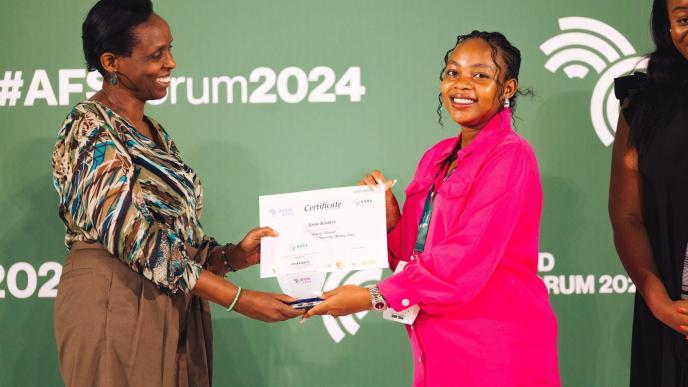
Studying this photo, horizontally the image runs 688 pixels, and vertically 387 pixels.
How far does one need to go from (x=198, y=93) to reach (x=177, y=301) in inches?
44.4

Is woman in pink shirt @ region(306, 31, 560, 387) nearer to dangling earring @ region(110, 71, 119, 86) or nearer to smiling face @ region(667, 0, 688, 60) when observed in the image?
smiling face @ region(667, 0, 688, 60)

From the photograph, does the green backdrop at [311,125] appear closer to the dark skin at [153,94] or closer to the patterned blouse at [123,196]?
the dark skin at [153,94]

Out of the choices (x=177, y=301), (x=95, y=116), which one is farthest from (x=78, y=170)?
(x=177, y=301)

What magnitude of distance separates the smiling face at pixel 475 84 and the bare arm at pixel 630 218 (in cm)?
34

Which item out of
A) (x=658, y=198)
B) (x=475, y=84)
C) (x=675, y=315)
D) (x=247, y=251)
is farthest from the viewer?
(x=247, y=251)

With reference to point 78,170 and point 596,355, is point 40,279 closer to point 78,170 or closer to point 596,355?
point 78,170

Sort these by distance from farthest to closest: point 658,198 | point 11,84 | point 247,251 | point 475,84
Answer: point 11,84, point 247,251, point 475,84, point 658,198

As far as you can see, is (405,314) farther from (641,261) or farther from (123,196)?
(123,196)

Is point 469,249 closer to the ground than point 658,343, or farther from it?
farther from it

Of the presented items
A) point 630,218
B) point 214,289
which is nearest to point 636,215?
point 630,218

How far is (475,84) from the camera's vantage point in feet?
7.00

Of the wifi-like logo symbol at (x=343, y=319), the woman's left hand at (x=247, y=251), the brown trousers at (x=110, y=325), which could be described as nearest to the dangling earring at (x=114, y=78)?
the brown trousers at (x=110, y=325)

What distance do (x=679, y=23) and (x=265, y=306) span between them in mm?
1329

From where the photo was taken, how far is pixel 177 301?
7.33ft
